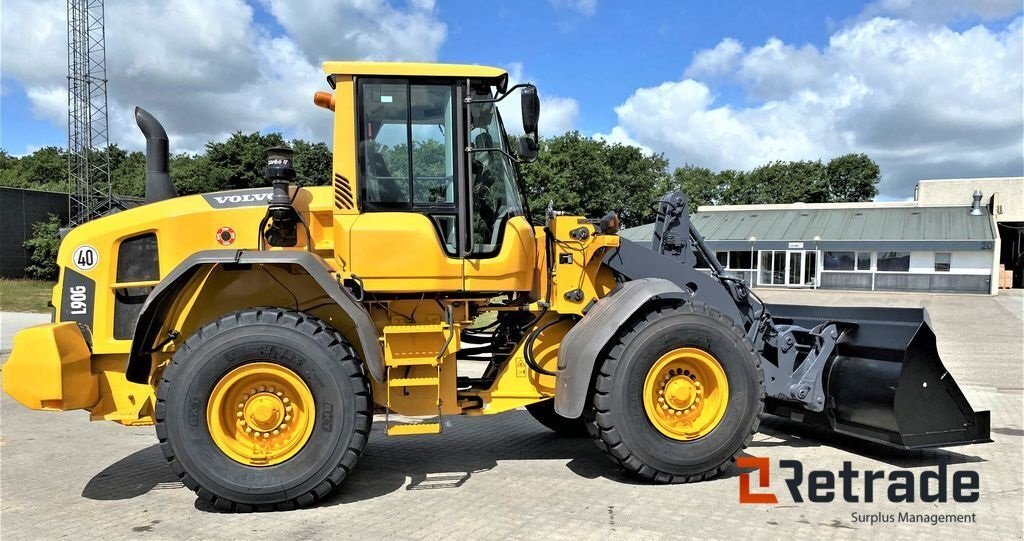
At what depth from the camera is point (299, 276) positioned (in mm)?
4711

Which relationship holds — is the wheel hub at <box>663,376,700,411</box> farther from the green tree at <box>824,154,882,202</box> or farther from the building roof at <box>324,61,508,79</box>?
the green tree at <box>824,154,882,202</box>

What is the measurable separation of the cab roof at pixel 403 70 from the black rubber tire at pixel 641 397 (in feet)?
7.04

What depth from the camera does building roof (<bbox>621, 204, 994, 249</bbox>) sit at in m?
31.9

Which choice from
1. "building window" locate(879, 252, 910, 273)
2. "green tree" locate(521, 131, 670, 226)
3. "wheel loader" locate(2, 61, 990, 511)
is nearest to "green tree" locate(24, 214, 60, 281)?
"green tree" locate(521, 131, 670, 226)

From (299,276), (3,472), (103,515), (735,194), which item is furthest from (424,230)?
(735,194)

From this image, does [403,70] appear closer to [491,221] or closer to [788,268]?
[491,221]

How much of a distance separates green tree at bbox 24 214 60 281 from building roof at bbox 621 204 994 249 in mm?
25473

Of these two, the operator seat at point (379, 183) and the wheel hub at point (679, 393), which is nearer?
the operator seat at point (379, 183)

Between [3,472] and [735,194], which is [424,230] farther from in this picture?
[735,194]

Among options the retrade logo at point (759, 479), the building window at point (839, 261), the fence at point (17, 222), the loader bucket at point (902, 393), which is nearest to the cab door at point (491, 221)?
the retrade logo at point (759, 479)

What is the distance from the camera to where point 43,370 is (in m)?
4.15

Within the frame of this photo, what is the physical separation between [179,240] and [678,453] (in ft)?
12.5

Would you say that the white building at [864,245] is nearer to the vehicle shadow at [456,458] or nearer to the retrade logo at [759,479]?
the vehicle shadow at [456,458]

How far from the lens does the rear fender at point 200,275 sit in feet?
13.9
